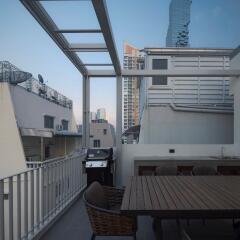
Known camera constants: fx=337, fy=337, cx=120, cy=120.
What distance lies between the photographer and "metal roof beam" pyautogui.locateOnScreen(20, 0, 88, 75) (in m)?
3.68

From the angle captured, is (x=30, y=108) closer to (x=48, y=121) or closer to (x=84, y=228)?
(x=48, y=121)

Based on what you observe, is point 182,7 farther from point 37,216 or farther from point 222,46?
point 37,216

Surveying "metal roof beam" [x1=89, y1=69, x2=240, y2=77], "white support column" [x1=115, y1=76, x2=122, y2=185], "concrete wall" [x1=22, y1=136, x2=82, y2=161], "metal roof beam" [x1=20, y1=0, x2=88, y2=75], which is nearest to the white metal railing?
"metal roof beam" [x1=20, y1=0, x2=88, y2=75]

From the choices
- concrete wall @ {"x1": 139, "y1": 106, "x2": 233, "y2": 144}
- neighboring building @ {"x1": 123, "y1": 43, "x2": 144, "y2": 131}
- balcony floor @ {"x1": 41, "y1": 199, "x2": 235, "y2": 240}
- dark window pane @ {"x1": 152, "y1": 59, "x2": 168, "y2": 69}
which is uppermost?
dark window pane @ {"x1": 152, "y1": 59, "x2": 168, "y2": 69}

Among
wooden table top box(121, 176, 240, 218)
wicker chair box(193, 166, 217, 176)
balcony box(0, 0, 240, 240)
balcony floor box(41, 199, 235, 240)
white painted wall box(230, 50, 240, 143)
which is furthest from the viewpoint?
white painted wall box(230, 50, 240, 143)

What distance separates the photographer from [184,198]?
269cm

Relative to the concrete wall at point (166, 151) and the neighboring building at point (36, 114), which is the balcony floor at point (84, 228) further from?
the neighboring building at point (36, 114)

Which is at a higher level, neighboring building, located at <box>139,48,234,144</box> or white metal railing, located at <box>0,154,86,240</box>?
neighboring building, located at <box>139,48,234,144</box>

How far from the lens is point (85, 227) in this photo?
13.4ft

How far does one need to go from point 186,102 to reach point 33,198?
290 inches

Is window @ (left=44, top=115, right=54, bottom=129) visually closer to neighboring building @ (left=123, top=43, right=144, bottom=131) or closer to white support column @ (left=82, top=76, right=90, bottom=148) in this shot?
neighboring building @ (left=123, top=43, right=144, bottom=131)

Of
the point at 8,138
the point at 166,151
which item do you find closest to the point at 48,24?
the point at 166,151

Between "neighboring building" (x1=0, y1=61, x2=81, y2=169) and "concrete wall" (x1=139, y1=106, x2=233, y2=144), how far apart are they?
5.45 meters

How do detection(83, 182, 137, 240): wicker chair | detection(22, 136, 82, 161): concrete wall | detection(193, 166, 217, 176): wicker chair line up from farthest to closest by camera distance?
detection(22, 136, 82, 161): concrete wall
detection(193, 166, 217, 176): wicker chair
detection(83, 182, 137, 240): wicker chair
